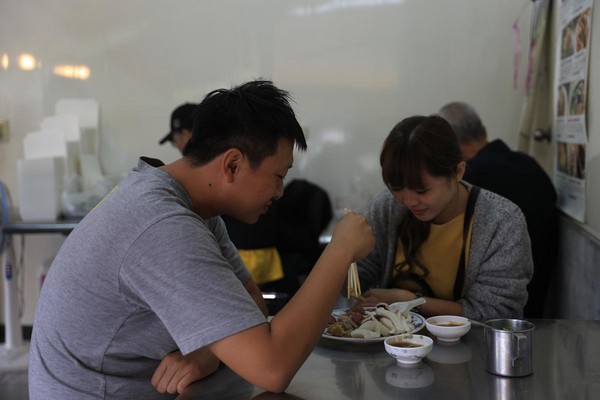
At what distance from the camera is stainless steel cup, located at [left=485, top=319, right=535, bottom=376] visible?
1217 mm

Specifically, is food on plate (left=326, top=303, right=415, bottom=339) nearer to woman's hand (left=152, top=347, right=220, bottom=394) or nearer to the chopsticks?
the chopsticks

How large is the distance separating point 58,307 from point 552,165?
2655 mm

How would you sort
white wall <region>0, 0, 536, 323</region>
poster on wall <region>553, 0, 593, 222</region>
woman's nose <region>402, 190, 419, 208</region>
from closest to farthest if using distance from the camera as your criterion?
woman's nose <region>402, 190, 419, 208</region> → poster on wall <region>553, 0, 593, 222</region> → white wall <region>0, 0, 536, 323</region>

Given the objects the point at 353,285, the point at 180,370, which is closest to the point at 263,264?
the point at 353,285

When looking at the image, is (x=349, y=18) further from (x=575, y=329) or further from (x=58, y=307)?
(x=58, y=307)

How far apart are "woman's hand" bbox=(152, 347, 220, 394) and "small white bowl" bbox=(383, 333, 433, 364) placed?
37cm

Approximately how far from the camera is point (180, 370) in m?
1.26

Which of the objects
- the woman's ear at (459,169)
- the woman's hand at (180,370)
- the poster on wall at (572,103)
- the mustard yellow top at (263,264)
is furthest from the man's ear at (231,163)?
the mustard yellow top at (263,264)

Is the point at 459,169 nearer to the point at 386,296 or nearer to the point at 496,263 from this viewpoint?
the point at 496,263

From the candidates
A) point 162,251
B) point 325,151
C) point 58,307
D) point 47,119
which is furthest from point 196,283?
point 47,119

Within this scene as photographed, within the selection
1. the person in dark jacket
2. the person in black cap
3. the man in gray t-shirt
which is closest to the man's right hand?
the man in gray t-shirt

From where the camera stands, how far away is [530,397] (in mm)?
1129

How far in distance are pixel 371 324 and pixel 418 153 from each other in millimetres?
530

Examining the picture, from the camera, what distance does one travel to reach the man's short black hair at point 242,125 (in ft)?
4.21
